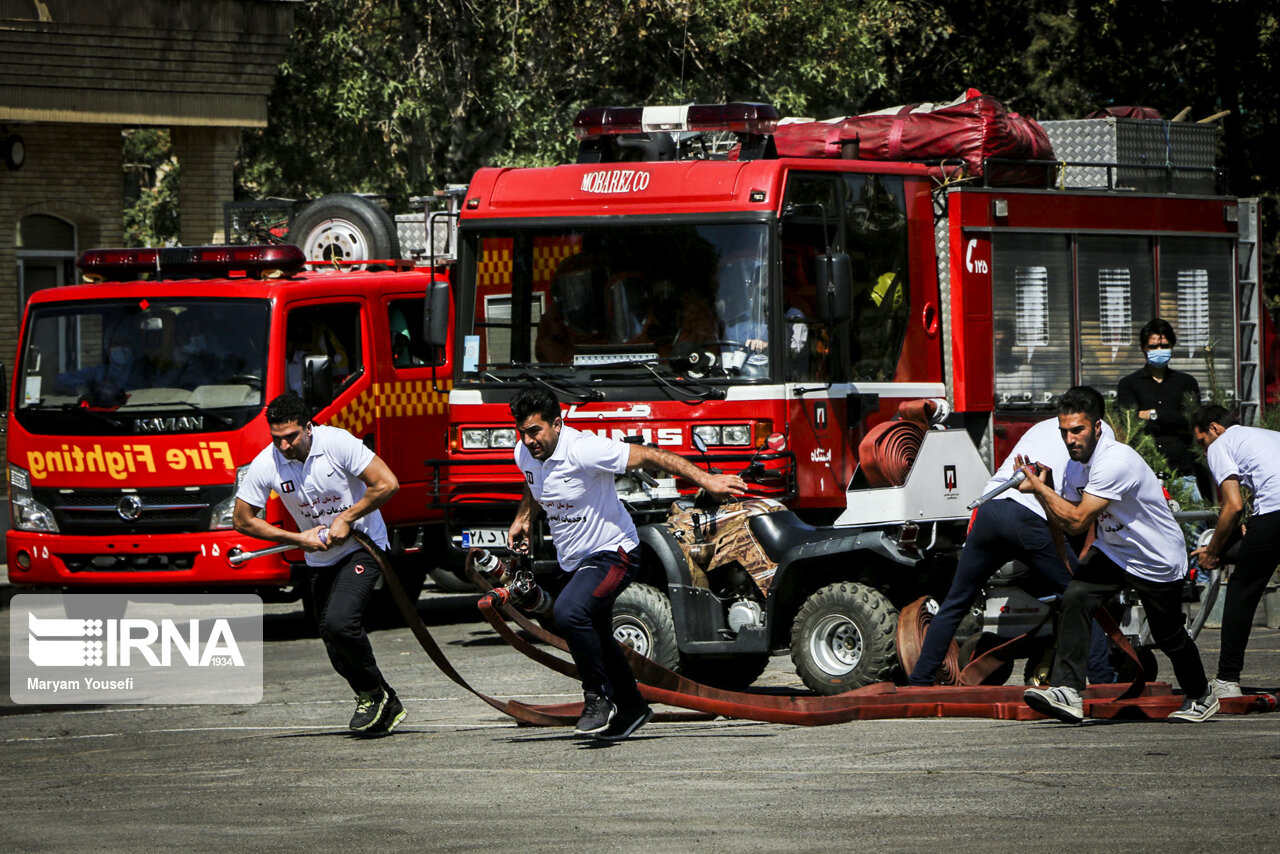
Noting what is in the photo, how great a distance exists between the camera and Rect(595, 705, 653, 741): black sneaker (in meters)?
9.02

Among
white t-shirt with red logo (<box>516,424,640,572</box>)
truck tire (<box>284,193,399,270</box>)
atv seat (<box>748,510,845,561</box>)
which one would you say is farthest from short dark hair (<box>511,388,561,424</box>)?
truck tire (<box>284,193,399,270</box>)

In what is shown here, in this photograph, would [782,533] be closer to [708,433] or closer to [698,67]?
[708,433]

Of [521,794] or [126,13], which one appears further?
[126,13]

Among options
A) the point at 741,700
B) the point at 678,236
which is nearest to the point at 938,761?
the point at 741,700

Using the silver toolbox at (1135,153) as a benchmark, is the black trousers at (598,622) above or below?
below

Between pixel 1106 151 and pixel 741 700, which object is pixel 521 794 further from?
pixel 1106 151

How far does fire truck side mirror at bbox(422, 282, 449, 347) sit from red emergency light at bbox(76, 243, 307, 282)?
201 cm

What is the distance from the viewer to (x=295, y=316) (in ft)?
45.1

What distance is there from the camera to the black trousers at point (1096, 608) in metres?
9.16

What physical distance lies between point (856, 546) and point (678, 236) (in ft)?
7.81

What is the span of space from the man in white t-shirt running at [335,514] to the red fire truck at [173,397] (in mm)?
3791

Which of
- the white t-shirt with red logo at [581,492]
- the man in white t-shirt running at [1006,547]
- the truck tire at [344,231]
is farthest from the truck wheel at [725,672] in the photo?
the truck tire at [344,231]

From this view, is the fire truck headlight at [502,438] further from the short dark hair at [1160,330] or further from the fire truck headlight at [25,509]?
the short dark hair at [1160,330]

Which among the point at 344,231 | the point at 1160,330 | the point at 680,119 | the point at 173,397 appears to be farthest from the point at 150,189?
the point at 1160,330
